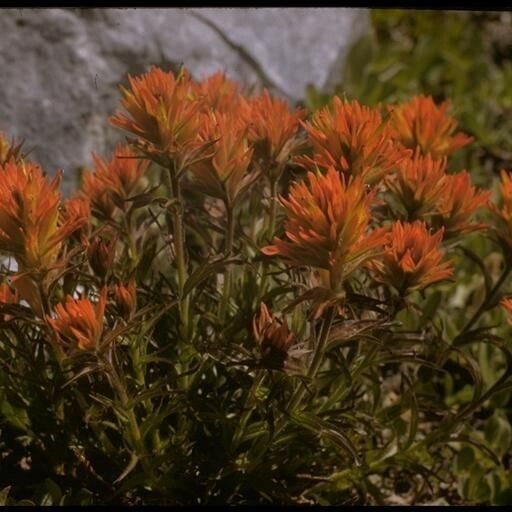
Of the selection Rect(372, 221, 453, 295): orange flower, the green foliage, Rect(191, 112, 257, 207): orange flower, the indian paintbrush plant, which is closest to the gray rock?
the green foliage

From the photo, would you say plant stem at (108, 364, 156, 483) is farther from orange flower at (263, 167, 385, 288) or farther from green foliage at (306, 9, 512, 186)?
green foliage at (306, 9, 512, 186)

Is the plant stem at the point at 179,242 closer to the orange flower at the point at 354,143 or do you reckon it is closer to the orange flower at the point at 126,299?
the orange flower at the point at 126,299

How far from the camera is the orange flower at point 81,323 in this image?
160cm

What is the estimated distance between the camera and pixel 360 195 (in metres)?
1.49

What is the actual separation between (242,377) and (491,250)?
1.64 m

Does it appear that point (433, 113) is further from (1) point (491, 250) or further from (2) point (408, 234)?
(1) point (491, 250)

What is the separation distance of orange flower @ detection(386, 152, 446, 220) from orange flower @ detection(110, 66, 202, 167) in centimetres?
41

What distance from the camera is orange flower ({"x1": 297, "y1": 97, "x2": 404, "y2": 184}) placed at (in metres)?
1.65

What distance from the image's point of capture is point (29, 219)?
62.2 inches

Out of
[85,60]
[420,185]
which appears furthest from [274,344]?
[85,60]

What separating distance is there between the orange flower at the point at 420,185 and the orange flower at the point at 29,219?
26.1 inches

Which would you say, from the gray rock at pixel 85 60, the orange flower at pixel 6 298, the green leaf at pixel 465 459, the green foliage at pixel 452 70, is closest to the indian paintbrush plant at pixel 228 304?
the orange flower at pixel 6 298

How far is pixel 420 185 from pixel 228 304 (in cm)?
50

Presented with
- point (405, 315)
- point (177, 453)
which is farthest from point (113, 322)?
point (405, 315)
